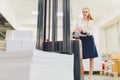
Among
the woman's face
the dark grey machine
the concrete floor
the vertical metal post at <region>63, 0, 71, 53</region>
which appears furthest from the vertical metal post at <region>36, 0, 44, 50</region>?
the woman's face

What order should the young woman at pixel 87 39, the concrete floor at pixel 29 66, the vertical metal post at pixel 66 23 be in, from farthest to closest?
the young woman at pixel 87 39 < the vertical metal post at pixel 66 23 < the concrete floor at pixel 29 66

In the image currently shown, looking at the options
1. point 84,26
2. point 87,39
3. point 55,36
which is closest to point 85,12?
point 84,26

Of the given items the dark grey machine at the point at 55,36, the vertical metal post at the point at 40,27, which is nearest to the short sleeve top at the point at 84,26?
the dark grey machine at the point at 55,36

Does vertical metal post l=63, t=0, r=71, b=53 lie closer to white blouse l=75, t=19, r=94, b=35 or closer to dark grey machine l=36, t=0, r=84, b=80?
dark grey machine l=36, t=0, r=84, b=80

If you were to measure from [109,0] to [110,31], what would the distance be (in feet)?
7.61

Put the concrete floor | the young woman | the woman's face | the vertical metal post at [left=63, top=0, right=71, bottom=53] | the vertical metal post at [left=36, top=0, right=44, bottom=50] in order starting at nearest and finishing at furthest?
the concrete floor → the vertical metal post at [left=63, top=0, right=71, bottom=53] → the vertical metal post at [left=36, top=0, right=44, bottom=50] → the young woman → the woman's face

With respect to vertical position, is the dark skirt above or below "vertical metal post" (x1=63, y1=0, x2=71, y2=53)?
below

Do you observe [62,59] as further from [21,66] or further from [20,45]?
[20,45]

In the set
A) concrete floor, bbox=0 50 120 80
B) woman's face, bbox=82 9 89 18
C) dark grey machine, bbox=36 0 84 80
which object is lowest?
concrete floor, bbox=0 50 120 80

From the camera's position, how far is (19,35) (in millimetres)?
5031

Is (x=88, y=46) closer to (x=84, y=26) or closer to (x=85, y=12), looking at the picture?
(x=84, y=26)

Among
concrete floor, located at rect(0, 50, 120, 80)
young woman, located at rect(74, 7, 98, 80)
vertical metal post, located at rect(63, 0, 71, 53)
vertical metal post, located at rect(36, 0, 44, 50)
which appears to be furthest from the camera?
young woman, located at rect(74, 7, 98, 80)

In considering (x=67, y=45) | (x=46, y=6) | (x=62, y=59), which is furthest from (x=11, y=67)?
(x=46, y=6)

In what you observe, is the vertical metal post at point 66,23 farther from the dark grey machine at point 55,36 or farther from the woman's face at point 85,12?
the woman's face at point 85,12
